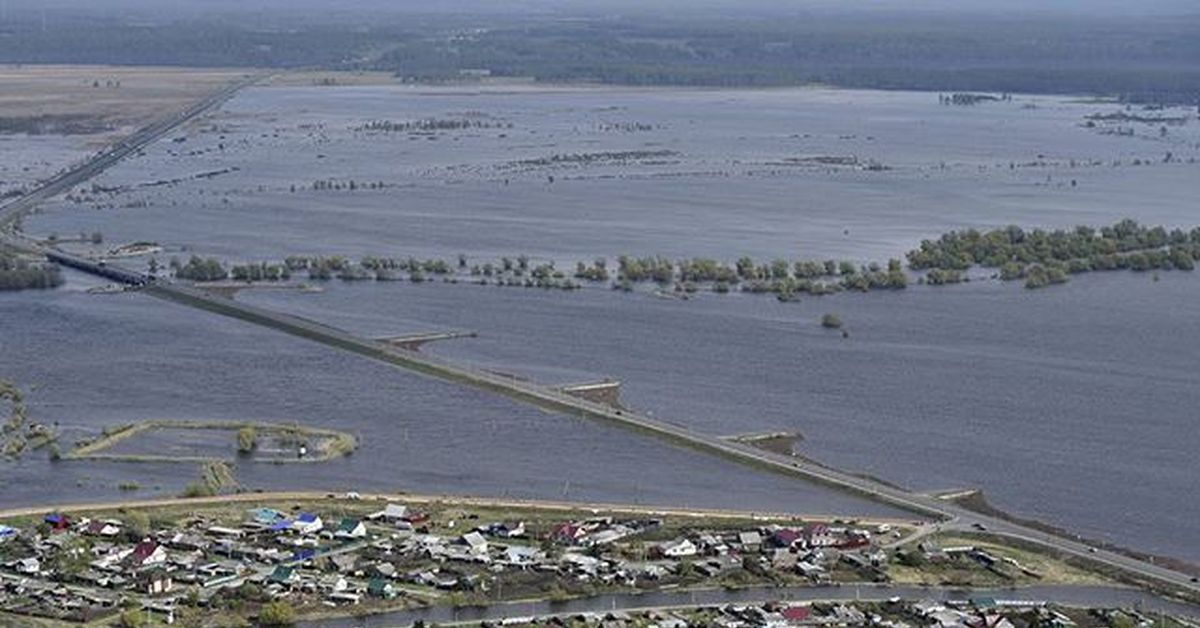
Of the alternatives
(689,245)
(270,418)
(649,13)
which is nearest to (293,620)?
(270,418)

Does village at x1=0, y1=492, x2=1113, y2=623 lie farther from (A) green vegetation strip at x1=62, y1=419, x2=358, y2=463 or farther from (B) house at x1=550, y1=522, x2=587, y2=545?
(A) green vegetation strip at x1=62, y1=419, x2=358, y2=463

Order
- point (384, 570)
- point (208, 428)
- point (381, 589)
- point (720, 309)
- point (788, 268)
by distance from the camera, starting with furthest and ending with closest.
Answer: point (788, 268)
point (720, 309)
point (208, 428)
point (384, 570)
point (381, 589)

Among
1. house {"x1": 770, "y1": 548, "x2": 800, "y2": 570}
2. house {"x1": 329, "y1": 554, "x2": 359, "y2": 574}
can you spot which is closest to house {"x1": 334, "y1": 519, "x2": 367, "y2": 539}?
house {"x1": 329, "y1": 554, "x2": 359, "y2": 574}

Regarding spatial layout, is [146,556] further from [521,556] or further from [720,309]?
[720,309]

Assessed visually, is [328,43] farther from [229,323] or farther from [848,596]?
[848,596]

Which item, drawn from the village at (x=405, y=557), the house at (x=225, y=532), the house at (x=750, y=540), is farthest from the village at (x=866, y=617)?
the house at (x=225, y=532)

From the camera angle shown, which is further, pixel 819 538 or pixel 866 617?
pixel 819 538

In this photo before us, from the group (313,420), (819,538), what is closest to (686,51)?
(313,420)

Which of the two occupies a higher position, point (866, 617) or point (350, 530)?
point (350, 530)
